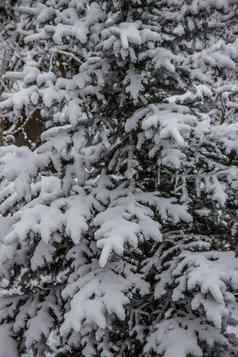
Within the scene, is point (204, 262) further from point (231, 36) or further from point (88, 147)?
point (231, 36)

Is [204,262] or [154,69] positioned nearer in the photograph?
[204,262]

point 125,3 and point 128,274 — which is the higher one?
point 125,3

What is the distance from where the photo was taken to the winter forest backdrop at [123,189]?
3693 millimetres

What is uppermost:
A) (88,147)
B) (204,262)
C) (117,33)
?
(117,33)

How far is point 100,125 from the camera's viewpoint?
4.37m

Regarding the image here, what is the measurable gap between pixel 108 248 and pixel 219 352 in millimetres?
1458

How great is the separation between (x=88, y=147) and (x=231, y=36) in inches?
83.3

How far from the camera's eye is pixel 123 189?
4246mm

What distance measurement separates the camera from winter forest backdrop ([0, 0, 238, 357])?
12.1 feet

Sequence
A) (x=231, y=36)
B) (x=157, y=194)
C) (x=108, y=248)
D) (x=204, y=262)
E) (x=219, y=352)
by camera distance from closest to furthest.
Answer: (x=108, y=248) → (x=204, y=262) → (x=219, y=352) → (x=157, y=194) → (x=231, y=36)

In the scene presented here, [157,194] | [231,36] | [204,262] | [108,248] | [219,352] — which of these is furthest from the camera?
[231,36]

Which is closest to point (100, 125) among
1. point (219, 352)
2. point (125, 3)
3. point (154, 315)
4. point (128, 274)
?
point (125, 3)

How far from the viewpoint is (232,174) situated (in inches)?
168

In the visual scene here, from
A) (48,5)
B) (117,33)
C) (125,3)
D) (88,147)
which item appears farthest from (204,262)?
(48,5)
